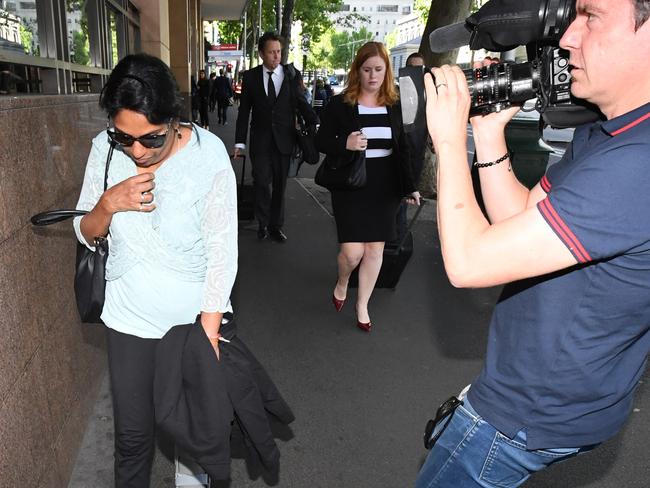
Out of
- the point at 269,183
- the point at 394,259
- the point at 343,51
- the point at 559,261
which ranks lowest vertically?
the point at 394,259

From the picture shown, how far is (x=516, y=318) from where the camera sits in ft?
5.01

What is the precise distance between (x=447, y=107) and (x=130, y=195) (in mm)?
1098

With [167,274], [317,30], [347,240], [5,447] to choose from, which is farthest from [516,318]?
[317,30]

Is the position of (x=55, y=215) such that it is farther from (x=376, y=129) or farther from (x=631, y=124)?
(x=376, y=129)

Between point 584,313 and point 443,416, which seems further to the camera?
point 443,416

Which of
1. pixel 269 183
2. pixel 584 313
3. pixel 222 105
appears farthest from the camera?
pixel 222 105

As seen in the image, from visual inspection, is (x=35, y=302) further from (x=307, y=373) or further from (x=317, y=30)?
(x=317, y=30)

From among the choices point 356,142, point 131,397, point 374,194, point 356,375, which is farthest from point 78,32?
point 356,375

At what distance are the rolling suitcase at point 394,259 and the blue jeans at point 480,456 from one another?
303 centimetres

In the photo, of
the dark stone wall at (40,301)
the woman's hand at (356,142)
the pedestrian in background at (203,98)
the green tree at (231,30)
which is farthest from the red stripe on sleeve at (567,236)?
the green tree at (231,30)

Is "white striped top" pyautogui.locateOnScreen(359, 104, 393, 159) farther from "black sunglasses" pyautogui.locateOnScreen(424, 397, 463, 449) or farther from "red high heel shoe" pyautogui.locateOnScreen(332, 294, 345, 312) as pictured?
"black sunglasses" pyautogui.locateOnScreen(424, 397, 463, 449)

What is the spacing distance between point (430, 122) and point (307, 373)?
8.71 ft

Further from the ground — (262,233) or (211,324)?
(211,324)

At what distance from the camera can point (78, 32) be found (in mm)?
4031
